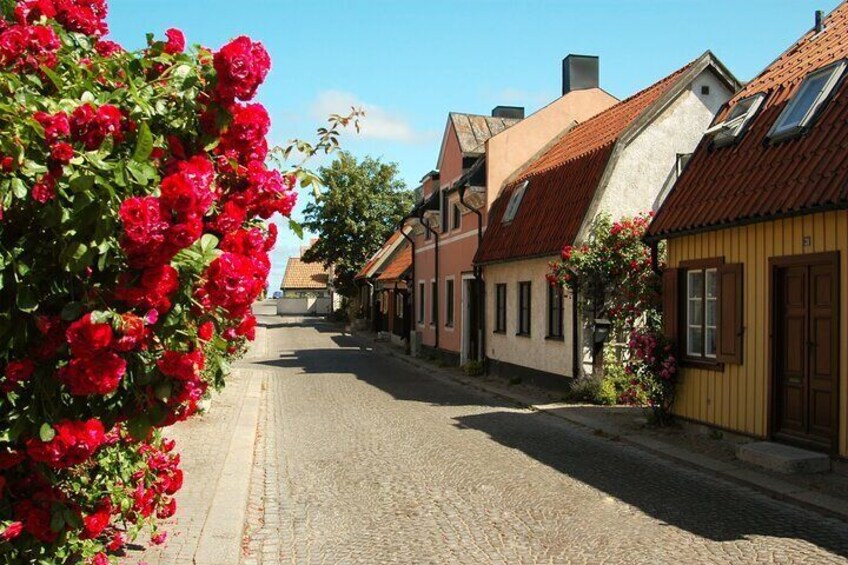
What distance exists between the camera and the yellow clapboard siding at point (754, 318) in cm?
827

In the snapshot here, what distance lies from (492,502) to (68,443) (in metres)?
5.17

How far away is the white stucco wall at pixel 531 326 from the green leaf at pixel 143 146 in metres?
13.1

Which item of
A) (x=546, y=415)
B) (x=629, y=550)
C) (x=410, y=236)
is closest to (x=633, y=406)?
(x=546, y=415)

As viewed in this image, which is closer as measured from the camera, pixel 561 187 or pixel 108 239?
pixel 108 239

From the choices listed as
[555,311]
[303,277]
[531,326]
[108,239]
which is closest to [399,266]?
[531,326]

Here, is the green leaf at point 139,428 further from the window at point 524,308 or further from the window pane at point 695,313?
the window at point 524,308

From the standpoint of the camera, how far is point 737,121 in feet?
36.4

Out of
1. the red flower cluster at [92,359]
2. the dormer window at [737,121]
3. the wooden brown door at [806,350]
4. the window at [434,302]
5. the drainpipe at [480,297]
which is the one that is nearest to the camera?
the red flower cluster at [92,359]

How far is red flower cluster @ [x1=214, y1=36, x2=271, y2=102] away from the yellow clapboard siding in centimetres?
711

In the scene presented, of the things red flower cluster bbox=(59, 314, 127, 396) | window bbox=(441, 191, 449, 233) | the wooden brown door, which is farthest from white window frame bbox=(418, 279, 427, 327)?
red flower cluster bbox=(59, 314, 127, 396)

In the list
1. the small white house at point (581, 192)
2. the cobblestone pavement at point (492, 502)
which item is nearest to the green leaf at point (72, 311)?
the cobblestone pavement at point (492, 502)

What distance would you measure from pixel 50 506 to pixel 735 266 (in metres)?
8.74

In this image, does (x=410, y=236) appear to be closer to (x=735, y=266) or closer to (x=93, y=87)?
(x=735, y=266)

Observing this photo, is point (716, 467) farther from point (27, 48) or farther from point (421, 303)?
point (421, 303)
